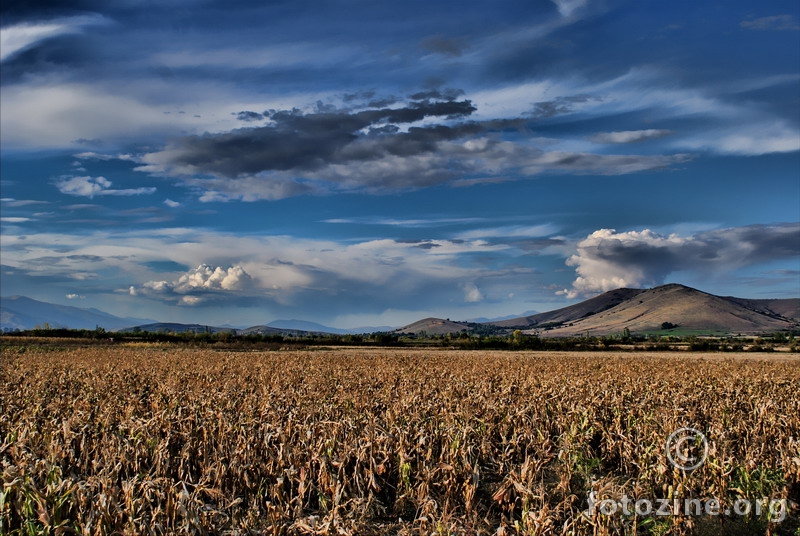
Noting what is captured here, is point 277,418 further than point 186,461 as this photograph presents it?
Yes

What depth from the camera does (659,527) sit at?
9094 mm

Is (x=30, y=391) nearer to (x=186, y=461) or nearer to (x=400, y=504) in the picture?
(x=186, y=461)

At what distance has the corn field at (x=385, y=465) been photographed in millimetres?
8484

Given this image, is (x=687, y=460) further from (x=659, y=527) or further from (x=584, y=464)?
(x=659, y=527)

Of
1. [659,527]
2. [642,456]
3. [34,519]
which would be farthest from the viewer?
[642,456]

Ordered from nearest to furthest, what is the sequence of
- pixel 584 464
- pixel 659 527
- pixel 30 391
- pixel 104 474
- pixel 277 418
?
pixel 659 527 < pixel 104 474 < pixel 584 464 < pixel 277 418 < pixel 30 391

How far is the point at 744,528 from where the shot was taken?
9.98 metres

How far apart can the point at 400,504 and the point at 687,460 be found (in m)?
6.18

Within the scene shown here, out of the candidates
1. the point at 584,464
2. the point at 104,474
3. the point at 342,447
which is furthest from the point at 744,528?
the point at 104,474

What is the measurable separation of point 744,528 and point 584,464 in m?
3.53

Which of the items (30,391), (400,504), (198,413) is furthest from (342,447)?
(30,391)

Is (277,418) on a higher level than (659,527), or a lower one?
higher

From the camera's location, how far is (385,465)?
1144 centimetres

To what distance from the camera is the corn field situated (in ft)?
27.8
